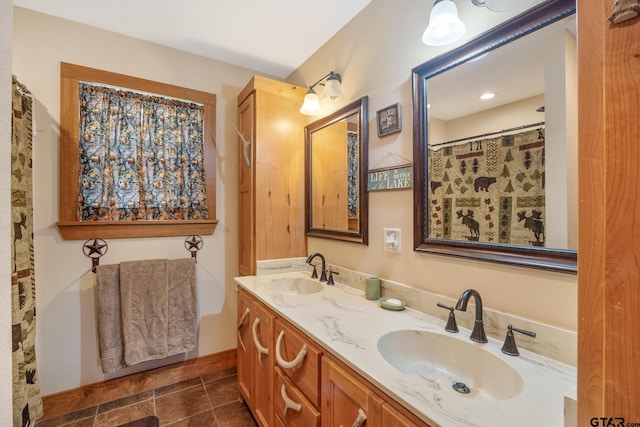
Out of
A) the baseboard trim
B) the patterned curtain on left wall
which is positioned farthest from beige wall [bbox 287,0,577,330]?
the patterned curtain on left wall

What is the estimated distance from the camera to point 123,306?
5.84ft

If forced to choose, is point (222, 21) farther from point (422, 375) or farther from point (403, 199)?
point (422, 375)

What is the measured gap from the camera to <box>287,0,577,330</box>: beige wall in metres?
0.90

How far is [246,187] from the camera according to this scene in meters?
2.10

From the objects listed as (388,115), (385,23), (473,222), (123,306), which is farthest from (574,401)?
(123,306)

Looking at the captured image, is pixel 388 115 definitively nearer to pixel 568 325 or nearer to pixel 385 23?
pixel 385 23

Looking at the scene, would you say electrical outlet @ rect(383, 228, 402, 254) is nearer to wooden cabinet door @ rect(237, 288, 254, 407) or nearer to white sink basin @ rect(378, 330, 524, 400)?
white sink basin @ rect(378, 330, 524, 400)

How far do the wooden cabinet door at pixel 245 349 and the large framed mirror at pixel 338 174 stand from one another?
0.69 metres

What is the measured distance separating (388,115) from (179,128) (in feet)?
5.13

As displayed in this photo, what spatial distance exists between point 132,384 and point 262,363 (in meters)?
1.18

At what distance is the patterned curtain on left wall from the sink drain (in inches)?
76.8

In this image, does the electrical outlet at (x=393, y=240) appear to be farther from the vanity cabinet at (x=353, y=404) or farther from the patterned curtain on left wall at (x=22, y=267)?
the patterned curtain on left wall at (x=22, y=267)

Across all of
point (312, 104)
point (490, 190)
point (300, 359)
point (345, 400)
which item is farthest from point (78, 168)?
point (490, 190)

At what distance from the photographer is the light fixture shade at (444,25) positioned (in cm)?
102
